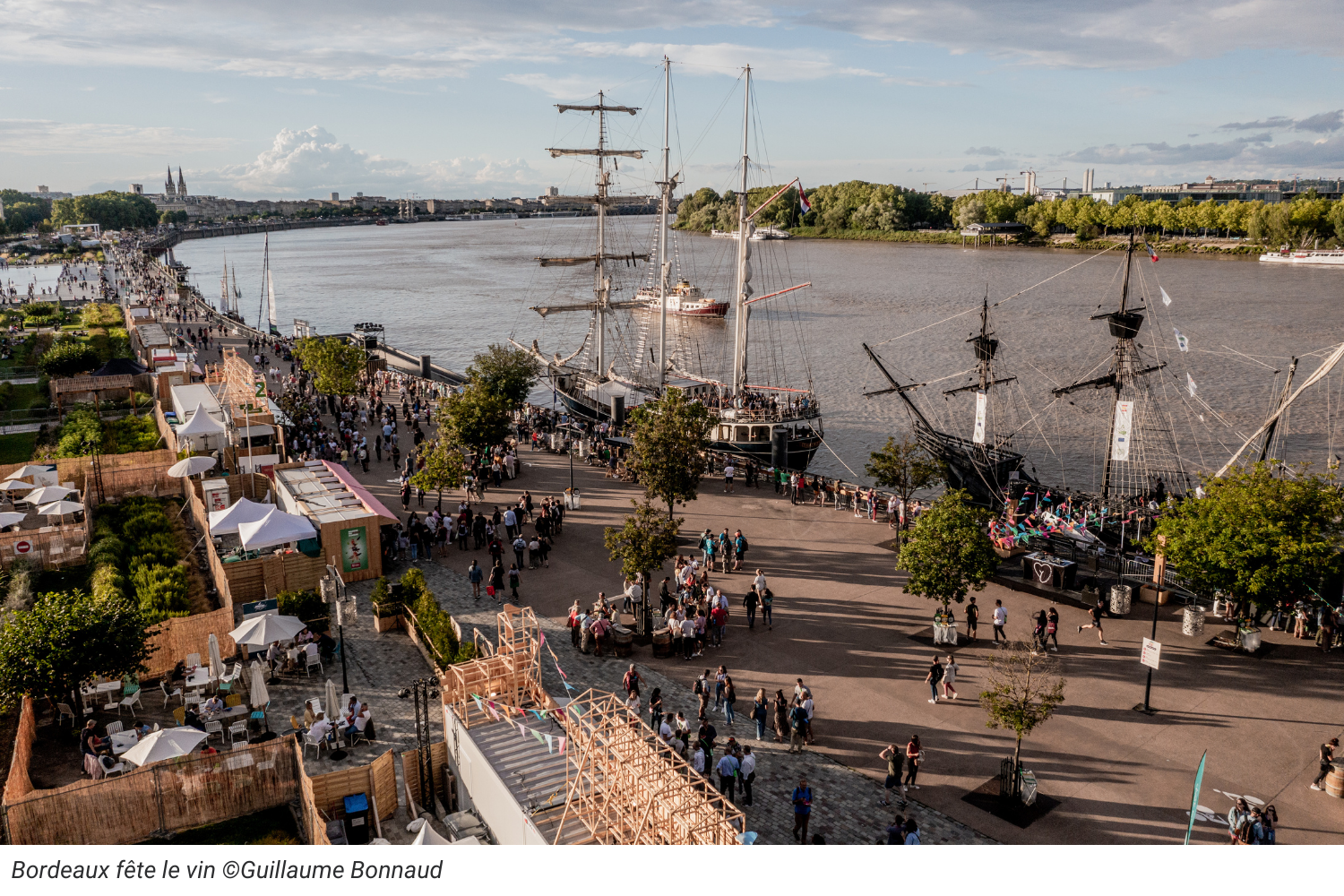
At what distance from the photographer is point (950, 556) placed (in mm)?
18391

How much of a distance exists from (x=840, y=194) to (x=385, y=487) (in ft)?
543

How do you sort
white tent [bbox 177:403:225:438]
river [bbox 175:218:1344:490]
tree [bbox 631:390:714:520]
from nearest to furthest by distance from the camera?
tree [bbox 631:390:714:520]
white tent [bbox 177:403:225:438]
river [bbox 175:218:1344:490]

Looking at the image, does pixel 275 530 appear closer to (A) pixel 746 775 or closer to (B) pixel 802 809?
(A) pixel 746 775

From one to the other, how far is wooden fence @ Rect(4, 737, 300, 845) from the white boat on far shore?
126 meters

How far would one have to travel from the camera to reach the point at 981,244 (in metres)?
155

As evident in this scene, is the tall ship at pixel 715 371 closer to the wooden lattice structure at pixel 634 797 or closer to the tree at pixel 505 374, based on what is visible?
the tree at pixel 505 374

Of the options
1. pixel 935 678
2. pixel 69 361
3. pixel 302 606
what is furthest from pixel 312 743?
pixel 69 361

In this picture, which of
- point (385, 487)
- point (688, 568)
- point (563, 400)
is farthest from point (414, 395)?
point (688, 568)

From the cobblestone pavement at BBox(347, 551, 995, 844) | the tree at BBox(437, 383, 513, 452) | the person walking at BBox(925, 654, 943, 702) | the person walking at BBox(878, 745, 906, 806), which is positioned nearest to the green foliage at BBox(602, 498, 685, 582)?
the cobblestone pavement at BBox(347, 551, 995, 844)

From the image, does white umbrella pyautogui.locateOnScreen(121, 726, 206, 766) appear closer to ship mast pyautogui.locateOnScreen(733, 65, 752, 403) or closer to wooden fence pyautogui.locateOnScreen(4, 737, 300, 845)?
wooden fence pyautogui.locateOnScreen(4, 737, 300, 845)

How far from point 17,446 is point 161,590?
802 inches

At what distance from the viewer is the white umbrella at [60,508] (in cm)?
2188

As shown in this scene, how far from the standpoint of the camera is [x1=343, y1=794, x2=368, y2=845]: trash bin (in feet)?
40.3
